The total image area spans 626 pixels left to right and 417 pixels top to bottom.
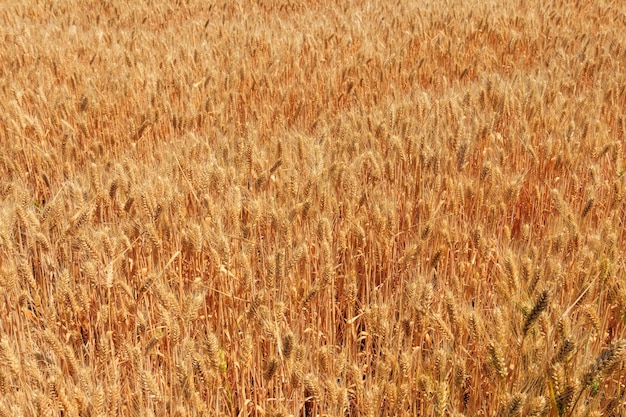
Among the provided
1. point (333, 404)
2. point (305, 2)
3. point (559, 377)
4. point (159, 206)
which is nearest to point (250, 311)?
point (333, 404)

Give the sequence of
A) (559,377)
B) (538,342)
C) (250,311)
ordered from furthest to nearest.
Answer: (250,311) < (538,342) < (559,377)

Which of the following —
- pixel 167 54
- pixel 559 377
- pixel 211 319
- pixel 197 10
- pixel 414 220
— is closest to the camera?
pixel 559 377

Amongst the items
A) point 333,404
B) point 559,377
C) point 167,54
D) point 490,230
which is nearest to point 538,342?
point 559,377

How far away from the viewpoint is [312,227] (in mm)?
1881

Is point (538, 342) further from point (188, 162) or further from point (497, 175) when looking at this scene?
point (188, 162)

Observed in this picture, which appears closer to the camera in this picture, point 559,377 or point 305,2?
point 559,377

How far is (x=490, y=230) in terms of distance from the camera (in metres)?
2.07

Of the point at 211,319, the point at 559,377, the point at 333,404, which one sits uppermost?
the point at 559,377

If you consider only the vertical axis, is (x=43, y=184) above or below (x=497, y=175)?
below

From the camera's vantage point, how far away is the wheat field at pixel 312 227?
49.0 inches

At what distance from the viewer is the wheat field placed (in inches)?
49.0

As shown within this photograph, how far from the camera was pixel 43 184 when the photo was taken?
2.68 metres

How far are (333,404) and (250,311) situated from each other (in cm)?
31

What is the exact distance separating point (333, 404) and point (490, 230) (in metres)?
1.10
